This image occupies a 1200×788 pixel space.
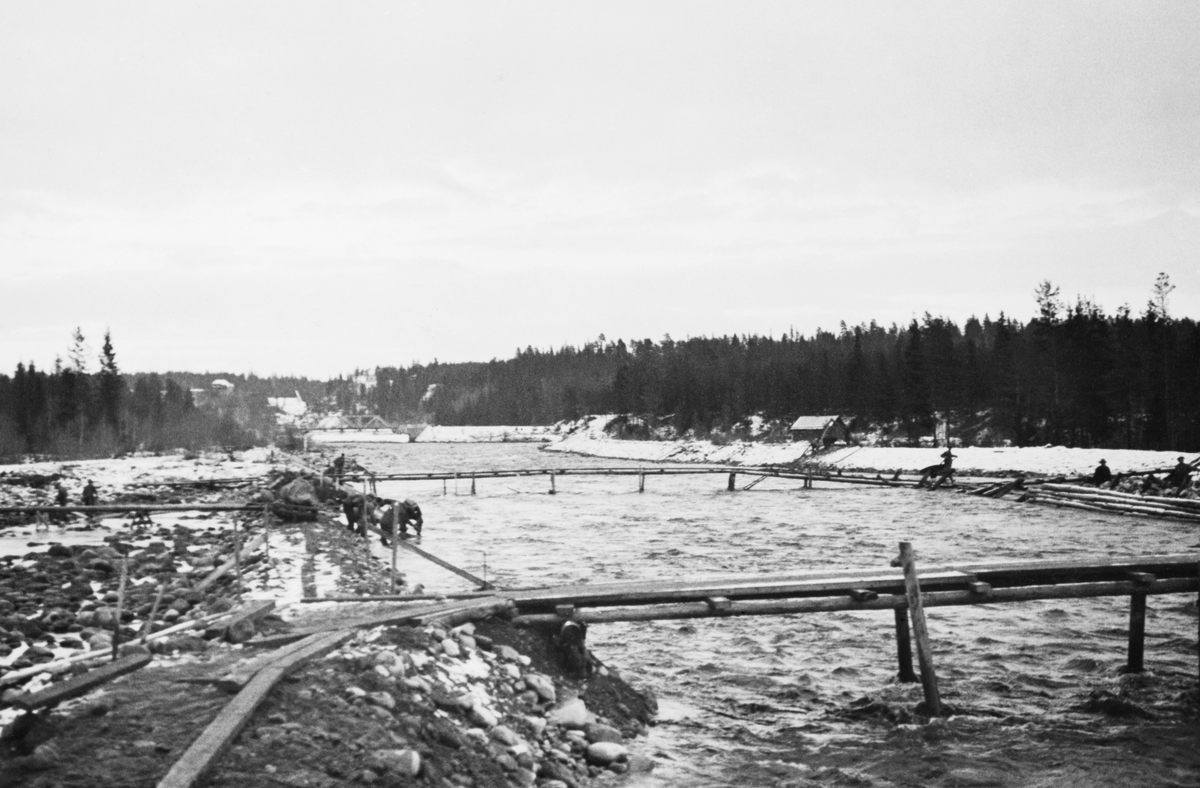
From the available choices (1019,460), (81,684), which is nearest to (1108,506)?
(1019,460)

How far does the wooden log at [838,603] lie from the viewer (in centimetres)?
1184

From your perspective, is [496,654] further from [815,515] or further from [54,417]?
[54,417]

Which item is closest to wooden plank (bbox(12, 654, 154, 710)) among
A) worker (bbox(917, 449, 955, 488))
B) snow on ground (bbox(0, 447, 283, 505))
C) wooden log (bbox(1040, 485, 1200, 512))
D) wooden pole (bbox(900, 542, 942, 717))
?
wooden pole (bbox(900, 542, 942, 717))

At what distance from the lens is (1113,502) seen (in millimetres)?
38125

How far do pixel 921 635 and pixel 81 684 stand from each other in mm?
9834

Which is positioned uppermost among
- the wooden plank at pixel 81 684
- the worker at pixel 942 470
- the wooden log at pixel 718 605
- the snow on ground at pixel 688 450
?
the wooden plank at pixel 81 684

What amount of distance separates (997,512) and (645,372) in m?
103

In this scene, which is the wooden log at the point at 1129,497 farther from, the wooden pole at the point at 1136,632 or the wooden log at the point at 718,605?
the wooden log at the point at 718,605

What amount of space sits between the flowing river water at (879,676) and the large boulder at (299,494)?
7447 millimetres

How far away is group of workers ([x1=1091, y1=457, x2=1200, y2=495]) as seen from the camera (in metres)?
38.7

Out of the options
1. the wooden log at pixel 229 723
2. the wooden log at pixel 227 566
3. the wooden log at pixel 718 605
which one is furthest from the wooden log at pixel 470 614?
the wooden log at pixel 227 566

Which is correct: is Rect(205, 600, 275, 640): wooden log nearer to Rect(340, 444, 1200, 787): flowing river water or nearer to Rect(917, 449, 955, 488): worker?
Rect(340, 444, 1200, 787): flowing river water

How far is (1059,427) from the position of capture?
68.8m

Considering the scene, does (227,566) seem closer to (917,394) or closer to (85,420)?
(917,394)
